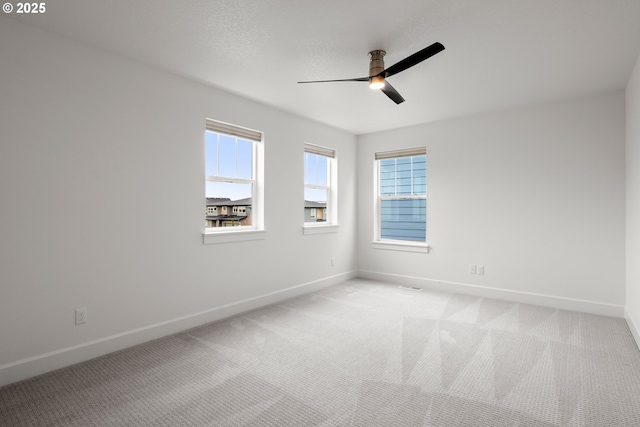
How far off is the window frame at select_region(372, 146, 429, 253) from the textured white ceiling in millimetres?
1544

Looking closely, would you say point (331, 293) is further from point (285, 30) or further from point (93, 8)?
point (93, 8)

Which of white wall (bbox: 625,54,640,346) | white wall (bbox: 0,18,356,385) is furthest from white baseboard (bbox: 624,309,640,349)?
white wall (bbox: 0,18,356,385)

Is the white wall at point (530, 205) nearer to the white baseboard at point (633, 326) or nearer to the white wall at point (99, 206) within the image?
the white baseboard at point (633, 326)

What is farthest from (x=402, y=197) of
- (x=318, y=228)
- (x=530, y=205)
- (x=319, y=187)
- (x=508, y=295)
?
(x=508, y=295)

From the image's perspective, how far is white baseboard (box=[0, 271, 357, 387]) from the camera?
2293 millimetres

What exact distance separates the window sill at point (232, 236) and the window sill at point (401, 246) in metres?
2.17

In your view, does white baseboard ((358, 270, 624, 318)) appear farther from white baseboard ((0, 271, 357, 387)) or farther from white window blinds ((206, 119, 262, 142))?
white window blinds ((206, 119, 262, 142))

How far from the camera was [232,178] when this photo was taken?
12.5 feet

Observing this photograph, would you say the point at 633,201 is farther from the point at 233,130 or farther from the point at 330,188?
the point at 233,130

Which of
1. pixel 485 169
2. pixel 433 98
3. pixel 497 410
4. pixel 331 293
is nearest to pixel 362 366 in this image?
pixel 497 410

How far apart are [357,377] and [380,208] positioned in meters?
3.55

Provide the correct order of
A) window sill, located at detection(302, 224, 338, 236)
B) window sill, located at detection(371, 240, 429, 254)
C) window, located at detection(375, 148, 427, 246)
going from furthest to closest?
window, located at detection(375, 148, 427, 246) < window sill, located at detection(371, 240, 429, 254) < window sill, located at detection(302, 224, 338, 236)

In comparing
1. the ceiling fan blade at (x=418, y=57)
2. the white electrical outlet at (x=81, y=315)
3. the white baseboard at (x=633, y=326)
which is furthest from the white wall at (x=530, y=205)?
the white electrical outlet at (x=81, y=315)

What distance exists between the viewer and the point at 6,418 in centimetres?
188
